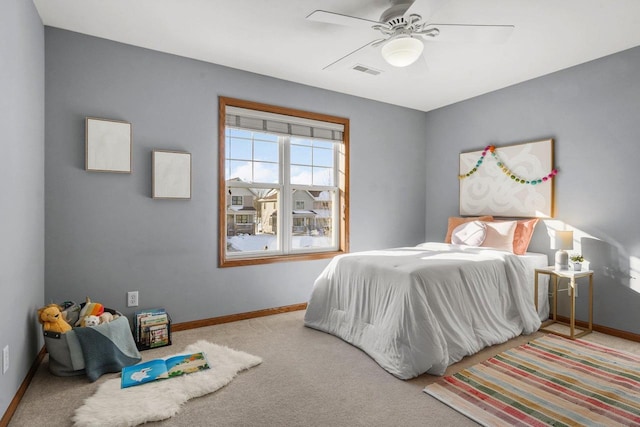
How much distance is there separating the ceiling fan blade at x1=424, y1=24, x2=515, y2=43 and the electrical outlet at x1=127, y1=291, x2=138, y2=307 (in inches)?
124

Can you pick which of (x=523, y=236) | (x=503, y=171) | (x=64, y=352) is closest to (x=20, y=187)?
(x=64, y=352)

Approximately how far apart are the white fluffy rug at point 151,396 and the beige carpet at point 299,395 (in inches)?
2.2

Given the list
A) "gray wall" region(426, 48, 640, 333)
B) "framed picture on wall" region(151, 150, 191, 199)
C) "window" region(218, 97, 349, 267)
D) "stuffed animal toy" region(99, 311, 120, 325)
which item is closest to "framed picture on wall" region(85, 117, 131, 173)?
"framed picture on wall" region(151, 150, 191, 199)

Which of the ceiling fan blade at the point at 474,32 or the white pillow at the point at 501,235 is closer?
the ceiling fan blade at the point at 474,32

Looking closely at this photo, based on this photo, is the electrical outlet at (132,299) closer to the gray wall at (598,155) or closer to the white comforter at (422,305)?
the white comforter at (422,305)

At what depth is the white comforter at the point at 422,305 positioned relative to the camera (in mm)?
2428

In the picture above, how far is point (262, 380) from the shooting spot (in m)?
2.36

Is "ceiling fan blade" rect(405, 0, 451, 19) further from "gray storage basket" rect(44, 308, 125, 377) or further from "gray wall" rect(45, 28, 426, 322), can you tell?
"gray storage basket" rect(44, 308, 125, 377)

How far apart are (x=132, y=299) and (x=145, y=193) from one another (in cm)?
93

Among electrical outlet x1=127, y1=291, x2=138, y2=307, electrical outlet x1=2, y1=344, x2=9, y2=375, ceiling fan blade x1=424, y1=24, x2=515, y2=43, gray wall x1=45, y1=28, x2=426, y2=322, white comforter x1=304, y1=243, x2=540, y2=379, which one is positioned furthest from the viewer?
electrical outlet x1=127, y1=291, x2=138, y2=307

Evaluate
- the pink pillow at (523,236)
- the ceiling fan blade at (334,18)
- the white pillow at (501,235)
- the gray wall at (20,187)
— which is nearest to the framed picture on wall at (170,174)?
the gray wall at (20,187)

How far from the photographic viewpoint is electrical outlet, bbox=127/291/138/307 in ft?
10.1

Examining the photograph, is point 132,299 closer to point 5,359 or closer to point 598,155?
point 5,359

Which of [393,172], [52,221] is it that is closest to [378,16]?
[393,172]
